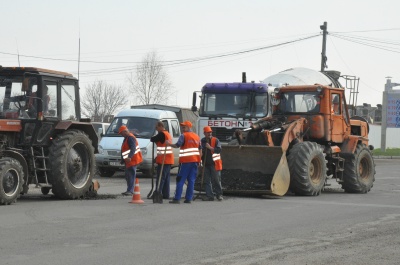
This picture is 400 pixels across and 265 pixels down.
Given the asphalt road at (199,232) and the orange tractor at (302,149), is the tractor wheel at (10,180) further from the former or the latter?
the orange tractor at (302,149)

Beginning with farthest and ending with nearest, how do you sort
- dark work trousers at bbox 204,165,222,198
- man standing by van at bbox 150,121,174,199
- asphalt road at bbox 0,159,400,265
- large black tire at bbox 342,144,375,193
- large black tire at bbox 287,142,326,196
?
1. large black tire at bbox 342,144,375,193
2. large black tire at bbox 287,142,326,196
3. dark work trousers at bbox 204,165,222,198
4. man standing by van at bbox 150,121,174,199
5. asphalt road at bbox 0,159,400,265

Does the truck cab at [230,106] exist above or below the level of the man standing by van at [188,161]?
above

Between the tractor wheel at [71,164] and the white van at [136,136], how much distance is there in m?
8.25

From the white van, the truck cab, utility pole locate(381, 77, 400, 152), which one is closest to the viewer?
the truck cab

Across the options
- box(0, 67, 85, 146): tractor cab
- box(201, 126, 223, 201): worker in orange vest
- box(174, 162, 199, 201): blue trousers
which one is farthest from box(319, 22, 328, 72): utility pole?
box(0, 67, 85, 146): tractor cab

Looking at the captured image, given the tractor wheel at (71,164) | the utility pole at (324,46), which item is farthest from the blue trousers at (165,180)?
the utility pole at (324,46)

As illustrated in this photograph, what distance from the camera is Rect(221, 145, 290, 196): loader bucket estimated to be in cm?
1933

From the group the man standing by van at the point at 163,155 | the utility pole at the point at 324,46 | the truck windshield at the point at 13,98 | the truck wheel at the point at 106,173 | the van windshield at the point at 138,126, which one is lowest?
the truck wheel at the point at 106,173

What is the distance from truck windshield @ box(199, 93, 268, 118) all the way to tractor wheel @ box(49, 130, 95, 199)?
29.2 feet

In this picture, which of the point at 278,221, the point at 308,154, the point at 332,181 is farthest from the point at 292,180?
the point at 332,181

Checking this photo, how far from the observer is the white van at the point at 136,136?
87.6ft

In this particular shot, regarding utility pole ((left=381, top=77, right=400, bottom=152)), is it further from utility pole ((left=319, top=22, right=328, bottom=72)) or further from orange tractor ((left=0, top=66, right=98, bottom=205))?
orange tractor ((left=0, top=66, right=98, bottom=205))

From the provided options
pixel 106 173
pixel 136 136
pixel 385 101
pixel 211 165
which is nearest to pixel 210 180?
pixel 211 165

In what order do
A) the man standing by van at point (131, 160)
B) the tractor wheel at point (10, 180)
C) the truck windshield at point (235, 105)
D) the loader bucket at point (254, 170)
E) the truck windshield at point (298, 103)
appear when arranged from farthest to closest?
the truck windshield at point (235, 105) < the truck windshield at point (298, 103) < the man standing by van at point (131, 160) < the loader bucket at point (254, 170) < the tractor wheel at point (10, 180)
